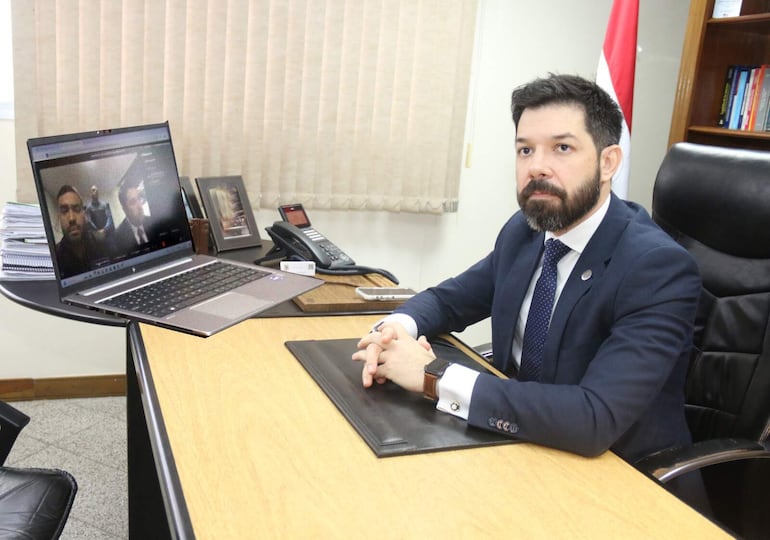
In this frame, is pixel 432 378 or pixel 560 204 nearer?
pixel 432 378

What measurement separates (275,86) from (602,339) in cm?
188

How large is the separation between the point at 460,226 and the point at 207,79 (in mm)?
1274

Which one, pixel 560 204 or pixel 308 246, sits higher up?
pixel 560 204

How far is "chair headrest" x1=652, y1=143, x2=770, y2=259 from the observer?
1.59 metres

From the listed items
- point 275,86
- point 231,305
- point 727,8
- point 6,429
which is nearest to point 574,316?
point 231,305

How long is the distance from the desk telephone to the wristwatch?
812 millimetres

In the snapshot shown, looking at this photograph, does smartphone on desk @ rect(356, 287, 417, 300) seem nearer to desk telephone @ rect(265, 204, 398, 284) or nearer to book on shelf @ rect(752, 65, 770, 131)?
desk telephone @ rect(265, 204, 398, 284)

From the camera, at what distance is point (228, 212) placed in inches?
91.8

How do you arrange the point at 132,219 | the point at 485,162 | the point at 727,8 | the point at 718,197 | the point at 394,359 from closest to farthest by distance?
the point at 394,359
the point at 718,197
the point at 132,219
the point at 727,8
the point at 485,162

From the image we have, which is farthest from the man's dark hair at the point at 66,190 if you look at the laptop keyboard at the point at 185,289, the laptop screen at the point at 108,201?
the laptop keyboard at the point at 185,289

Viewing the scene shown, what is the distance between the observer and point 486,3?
315cm

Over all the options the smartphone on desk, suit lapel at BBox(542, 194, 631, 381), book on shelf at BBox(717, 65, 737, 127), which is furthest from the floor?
book on shelf at BBox(717, 65, 737, 127)

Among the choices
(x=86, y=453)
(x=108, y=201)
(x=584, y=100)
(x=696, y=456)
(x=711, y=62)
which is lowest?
(x=86, y=453)

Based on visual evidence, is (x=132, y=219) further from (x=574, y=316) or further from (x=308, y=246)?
(x=574, y=316)
